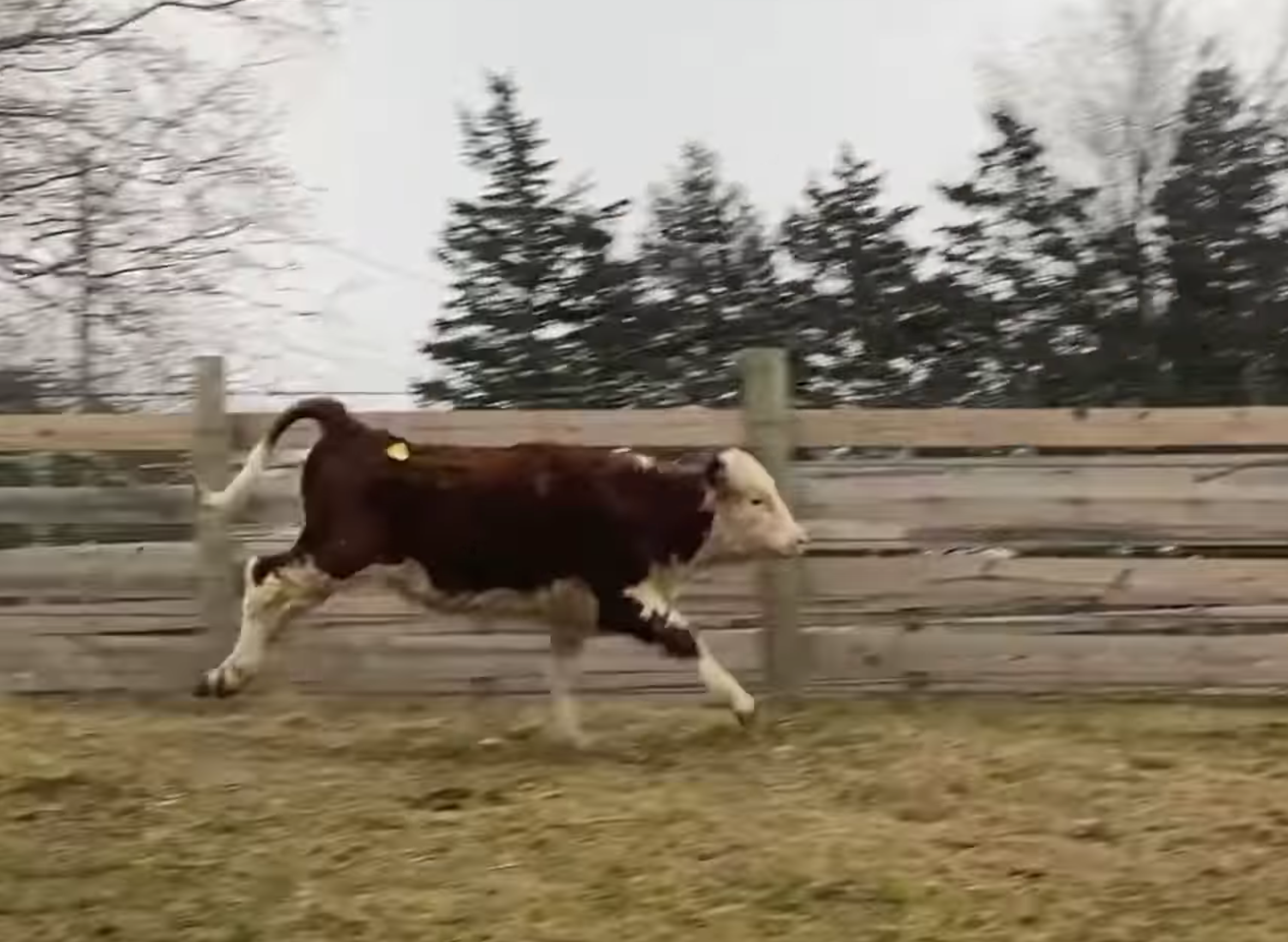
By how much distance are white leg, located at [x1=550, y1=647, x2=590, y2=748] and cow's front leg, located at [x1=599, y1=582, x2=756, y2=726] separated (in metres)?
0.25

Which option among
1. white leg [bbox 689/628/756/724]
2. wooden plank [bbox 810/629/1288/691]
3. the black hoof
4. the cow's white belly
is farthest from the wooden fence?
the cow's white belly

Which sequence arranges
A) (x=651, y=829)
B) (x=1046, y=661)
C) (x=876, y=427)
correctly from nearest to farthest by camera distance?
(x=651, y=829)
(x=1046, y=661)
(x=876, y=427)

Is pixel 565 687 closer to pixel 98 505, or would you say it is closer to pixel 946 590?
pixel 946 590

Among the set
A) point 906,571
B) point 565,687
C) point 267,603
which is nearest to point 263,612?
point 267,603

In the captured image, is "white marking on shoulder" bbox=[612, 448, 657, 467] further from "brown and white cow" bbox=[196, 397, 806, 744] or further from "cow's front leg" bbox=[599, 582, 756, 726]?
"cow's front leg" bbox=[599, 582, 756, 726]

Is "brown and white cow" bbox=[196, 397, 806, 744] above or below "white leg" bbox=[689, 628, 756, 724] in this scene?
above

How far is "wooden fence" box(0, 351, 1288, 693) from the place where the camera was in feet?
23.1

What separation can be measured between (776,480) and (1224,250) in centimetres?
966

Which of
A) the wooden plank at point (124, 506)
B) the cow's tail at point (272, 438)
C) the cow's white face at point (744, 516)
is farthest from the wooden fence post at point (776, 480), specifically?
the wooden plank at point (124, 506)

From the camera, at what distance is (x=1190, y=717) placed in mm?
6703

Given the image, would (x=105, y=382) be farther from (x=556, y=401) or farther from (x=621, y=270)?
(x=621, y=270)

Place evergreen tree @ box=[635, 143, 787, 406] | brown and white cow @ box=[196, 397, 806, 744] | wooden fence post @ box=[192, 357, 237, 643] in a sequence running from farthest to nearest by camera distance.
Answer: evergreen tree @ box=[635, 143, 787, 406] → wooden fence post @ box=[192, 357, 237, 643] → brown and white cow @ box=[196, 397, 806, 744]

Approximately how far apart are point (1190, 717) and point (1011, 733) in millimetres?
795

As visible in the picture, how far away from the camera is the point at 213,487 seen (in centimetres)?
724
